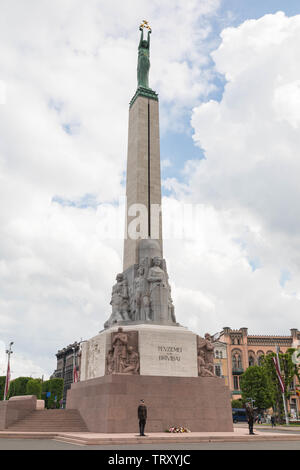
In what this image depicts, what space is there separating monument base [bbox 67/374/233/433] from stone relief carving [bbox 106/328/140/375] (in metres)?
0.55

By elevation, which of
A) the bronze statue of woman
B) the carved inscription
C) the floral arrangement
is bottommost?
the floral arrangement

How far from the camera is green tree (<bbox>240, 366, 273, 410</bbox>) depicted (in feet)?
181

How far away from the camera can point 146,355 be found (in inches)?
842

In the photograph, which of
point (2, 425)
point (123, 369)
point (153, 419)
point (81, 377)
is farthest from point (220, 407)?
point (2, 425)

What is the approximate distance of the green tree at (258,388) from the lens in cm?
5503

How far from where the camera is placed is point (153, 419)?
19625 mm

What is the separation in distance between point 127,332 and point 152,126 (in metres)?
14.7

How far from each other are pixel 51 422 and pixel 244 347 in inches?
2461

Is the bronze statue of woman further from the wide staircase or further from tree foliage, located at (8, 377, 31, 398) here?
tree foliage, located at (8, 377, 31, 398)

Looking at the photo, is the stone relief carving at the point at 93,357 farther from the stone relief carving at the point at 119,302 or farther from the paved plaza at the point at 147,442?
the paved plaza at the point at 147,442

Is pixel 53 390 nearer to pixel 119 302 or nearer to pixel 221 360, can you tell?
pixel 221 360

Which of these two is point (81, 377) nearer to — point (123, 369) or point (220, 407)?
point (123, 369)

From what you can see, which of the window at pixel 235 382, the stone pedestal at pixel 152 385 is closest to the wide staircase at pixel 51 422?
the stone pedestal at pixel 152 385

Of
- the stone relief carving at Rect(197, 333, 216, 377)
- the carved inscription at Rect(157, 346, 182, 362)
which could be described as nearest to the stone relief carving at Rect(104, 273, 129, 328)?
the carved inscription at Rect(157, 346, 182, 362)
